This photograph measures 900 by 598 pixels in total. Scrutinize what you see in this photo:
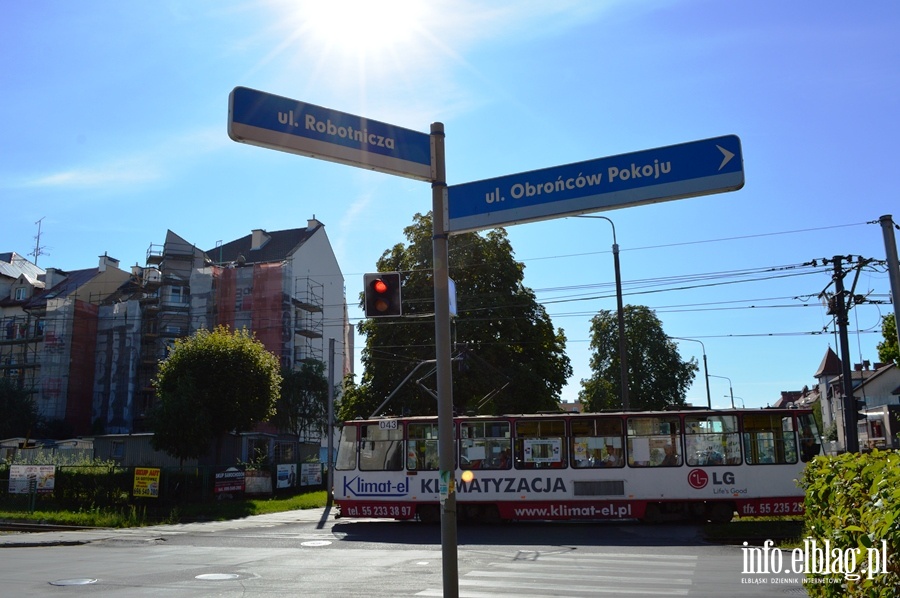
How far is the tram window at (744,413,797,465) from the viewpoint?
22203 mm

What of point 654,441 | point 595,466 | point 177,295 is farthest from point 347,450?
point 177,295

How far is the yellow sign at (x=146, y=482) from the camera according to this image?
32.3 m

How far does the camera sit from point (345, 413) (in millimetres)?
Answer: 39281

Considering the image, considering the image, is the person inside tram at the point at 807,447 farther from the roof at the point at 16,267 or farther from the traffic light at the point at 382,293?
the roof at the point at 16,267

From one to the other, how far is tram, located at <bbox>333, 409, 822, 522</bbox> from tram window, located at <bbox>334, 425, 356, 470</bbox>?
110 mm

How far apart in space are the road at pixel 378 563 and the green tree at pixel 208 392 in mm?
14210

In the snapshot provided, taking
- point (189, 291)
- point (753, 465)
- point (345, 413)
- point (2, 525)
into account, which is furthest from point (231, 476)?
point (189, 291)

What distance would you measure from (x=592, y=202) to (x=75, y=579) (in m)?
11.3

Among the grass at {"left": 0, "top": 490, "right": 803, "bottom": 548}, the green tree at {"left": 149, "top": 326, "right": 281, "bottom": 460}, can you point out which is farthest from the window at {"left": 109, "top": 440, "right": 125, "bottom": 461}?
the grass at {"left": 0, "top": 490, "right": 803, "bottom": 548}

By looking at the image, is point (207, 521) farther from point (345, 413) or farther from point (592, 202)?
point (592, 202)

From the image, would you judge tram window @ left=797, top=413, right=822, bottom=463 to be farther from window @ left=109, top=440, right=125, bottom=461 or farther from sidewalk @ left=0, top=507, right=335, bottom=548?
window @ left=109, top=440, right=125, bottom=461

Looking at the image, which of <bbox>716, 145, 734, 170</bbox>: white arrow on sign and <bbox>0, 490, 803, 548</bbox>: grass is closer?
<bbox>716, 145, 734, 170</bbox>: white arrow on sign

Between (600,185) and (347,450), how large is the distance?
65.9 ft

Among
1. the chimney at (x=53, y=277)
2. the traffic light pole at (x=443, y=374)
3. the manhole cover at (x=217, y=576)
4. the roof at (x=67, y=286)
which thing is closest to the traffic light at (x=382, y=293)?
the traffic light pole at (x=443, y=374)
